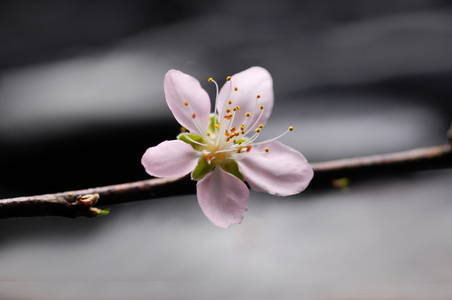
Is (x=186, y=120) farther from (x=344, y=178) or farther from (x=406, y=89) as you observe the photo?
(x=406, y=89)

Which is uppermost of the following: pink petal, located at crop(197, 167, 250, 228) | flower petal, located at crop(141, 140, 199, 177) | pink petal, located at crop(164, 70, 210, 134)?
pink petal, located at crop(164, 70, 210, 134)

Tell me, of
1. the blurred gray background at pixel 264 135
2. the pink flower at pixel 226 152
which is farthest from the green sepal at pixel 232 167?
the blurred gray background at pixel 264 135

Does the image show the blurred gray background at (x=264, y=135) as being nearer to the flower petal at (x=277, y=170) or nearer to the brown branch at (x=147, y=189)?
the brown branch at (x=147, y=189)

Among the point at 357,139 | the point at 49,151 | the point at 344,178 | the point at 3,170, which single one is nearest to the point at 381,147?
the point at 357,139

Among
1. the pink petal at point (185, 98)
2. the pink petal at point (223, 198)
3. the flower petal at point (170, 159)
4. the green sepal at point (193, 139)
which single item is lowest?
the pink petal at point (223, 198)

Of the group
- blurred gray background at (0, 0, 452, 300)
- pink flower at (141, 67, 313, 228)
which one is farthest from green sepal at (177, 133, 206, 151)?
blurred gray background at (0, 0, 452, 300)

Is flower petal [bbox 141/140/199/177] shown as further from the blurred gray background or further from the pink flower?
the blurred gray background
